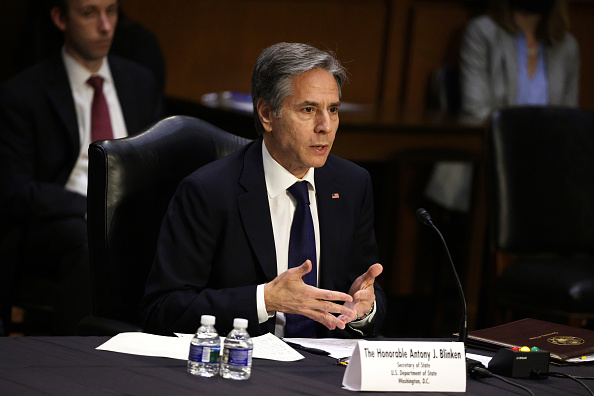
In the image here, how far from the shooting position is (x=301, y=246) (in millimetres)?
2492

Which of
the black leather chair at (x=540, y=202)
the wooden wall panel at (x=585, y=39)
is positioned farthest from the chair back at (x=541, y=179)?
the wooden wall panel at (x=585, y=39)

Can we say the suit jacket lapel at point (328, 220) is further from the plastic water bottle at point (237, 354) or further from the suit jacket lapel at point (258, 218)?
the plastic water bottle at point (237, 354)

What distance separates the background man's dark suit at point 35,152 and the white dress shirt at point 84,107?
61 millimetres

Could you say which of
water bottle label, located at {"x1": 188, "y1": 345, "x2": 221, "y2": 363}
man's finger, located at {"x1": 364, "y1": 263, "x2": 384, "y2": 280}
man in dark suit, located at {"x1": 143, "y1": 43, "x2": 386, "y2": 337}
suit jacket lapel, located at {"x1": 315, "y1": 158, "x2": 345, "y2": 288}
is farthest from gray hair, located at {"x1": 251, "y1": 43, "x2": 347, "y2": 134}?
water bottle label, located at {"x1": 188, "y1": 345, "x2": 221, "y2": 363}

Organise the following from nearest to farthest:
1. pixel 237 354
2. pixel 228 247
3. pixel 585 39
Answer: pixel 237 354 < pixel 228 247 < pixel 585 39

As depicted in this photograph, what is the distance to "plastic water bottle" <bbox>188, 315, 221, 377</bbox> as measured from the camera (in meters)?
1.81

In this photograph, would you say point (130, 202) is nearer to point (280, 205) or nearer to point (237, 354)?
point (280, 205)

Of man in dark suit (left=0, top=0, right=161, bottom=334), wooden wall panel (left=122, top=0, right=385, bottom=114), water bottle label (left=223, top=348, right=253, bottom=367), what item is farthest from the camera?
wooden wall panel (left=122, top=0, right=385, bottom=114)

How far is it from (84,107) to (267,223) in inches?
67.8

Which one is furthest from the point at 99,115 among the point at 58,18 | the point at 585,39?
the point at 585,39

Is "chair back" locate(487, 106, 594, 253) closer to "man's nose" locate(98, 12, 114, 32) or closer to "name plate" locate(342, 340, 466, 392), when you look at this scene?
"man's nose" locate(98, 12, 114, 32)

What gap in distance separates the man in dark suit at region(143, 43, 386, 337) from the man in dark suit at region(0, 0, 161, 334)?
1066mm

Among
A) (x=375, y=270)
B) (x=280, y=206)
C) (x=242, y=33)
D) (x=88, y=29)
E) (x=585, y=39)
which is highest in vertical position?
(x=585, y=39)

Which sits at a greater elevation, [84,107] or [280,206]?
[84,107]
